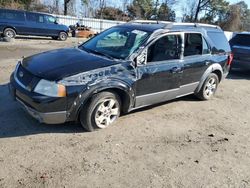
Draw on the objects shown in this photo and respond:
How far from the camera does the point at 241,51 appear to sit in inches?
416

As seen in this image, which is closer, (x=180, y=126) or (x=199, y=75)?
(x=180, y=126)

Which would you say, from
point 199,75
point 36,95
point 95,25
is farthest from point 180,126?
point 95,25

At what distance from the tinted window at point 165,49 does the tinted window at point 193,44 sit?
29cm

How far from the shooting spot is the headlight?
414 centimetres

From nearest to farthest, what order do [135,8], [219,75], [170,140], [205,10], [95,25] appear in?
A: [170,140]
[219,75]
[95,25]
[135,8]
[205,10]

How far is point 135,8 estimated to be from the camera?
165 feet

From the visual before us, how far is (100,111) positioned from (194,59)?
2.53m

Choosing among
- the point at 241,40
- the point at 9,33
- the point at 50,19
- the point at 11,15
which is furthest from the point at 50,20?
the point at 241,40

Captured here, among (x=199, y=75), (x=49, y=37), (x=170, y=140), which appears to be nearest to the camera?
(x=170, y=140)

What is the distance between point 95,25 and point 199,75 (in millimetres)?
30251

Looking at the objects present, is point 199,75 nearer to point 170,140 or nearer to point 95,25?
point 170,140

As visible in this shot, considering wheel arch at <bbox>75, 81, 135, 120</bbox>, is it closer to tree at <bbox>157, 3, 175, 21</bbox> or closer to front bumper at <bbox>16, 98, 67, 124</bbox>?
front bumper at <bbox>16, 98, 67, 124</bbox>

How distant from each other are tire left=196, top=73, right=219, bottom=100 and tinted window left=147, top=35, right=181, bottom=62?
145cm

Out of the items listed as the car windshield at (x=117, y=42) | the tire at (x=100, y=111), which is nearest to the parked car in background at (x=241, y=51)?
the car windshield at (x=117, y=42)
